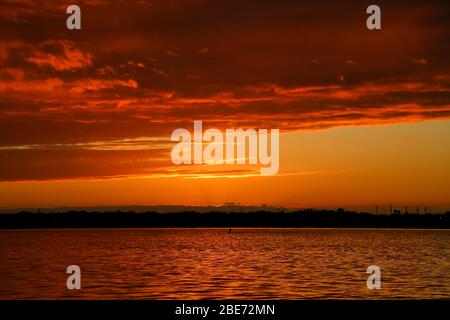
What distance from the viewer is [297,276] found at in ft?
193

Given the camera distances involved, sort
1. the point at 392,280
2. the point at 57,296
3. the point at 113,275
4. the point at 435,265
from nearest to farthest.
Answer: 1. the point at 57,296
2. the point at 392,280
3. the point at 113,275
4. the point at 435,265

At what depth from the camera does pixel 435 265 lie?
76875mm
